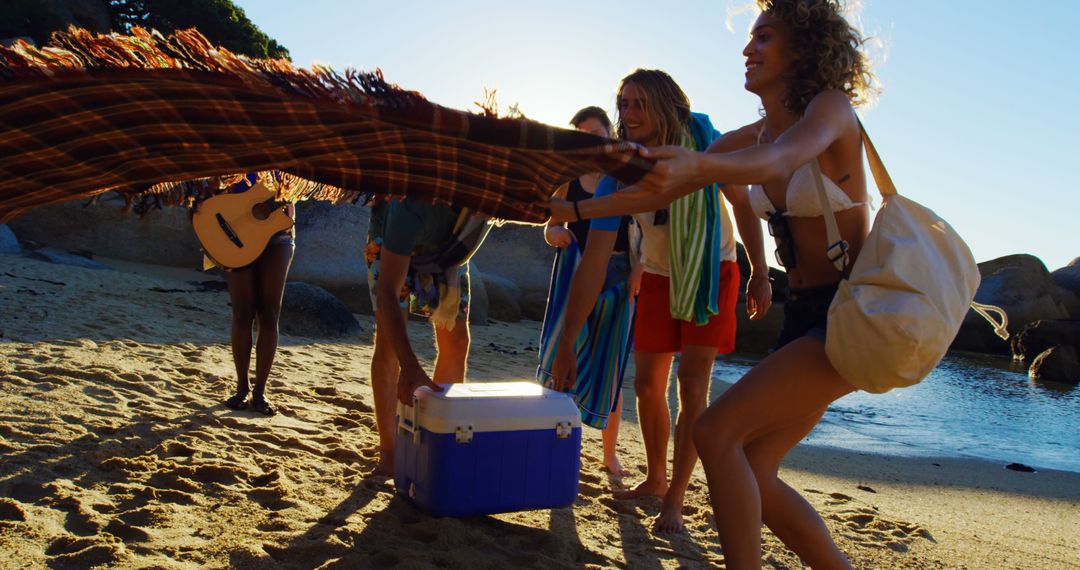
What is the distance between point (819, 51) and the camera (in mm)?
2441

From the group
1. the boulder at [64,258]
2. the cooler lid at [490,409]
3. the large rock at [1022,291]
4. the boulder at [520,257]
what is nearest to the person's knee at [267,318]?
the cooler lid at [490,409]

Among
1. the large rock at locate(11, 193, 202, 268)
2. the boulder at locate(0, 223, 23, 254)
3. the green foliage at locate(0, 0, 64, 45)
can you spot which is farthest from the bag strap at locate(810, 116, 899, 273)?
the green foliage at locate(0, 0, 64, 45)

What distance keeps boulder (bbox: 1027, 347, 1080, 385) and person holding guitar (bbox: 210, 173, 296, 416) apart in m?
15.7

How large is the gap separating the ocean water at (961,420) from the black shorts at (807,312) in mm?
4775

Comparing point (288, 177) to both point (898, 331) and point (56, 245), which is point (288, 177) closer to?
point (898, 331)

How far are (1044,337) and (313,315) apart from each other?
17.6 meters

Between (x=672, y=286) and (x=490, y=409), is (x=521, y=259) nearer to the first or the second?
(x=672, y=286)

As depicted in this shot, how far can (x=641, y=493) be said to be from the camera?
4.21 m

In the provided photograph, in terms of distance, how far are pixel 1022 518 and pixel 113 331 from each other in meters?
6.79

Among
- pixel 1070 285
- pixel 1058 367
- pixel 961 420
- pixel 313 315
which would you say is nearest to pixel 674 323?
pixel 313 315

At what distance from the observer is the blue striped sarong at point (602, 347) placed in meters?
4.49

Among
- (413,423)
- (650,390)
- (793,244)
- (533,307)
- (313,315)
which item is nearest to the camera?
(793,244)

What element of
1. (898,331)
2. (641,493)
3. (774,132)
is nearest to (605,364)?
(641,493)

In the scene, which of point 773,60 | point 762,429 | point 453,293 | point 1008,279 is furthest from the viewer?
point 1008,279
